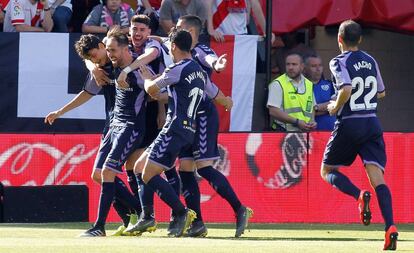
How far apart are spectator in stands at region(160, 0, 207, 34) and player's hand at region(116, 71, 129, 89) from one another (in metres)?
3.83

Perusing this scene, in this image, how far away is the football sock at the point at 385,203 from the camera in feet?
35.7

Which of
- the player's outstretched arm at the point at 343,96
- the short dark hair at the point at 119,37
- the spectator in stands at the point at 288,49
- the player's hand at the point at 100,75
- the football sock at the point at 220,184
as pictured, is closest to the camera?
the player's outstretched arm at the point at 343,96

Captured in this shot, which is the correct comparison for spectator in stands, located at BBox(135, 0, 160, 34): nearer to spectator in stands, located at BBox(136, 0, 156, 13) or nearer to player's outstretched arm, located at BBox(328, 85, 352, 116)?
spectator in stands, located at BBox(136, 0, 156, 13)

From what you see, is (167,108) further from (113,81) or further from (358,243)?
(358,243)

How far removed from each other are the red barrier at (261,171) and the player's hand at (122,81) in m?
3.15

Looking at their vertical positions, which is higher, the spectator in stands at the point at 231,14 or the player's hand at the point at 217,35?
the spectator in stands at the point at 231,14

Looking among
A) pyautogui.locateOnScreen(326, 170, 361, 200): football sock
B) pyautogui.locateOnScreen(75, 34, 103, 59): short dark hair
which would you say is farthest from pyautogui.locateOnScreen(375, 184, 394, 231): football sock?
pyautogui.locateOnScreen(75, 34, 103, 59): short dark hair

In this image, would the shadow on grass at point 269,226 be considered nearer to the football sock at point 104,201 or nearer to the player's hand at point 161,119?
the football sock at point 104,201

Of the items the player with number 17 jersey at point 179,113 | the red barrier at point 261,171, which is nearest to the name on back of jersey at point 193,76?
the player with number 17 jersey at point 179,113

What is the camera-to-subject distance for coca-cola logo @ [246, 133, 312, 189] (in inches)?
591

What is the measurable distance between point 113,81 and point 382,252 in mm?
3575

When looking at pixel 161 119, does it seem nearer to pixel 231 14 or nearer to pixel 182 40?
pixel 182 40

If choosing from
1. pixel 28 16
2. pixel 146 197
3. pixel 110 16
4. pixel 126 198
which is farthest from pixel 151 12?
pixel 146 197

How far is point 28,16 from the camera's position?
52.5 feet
